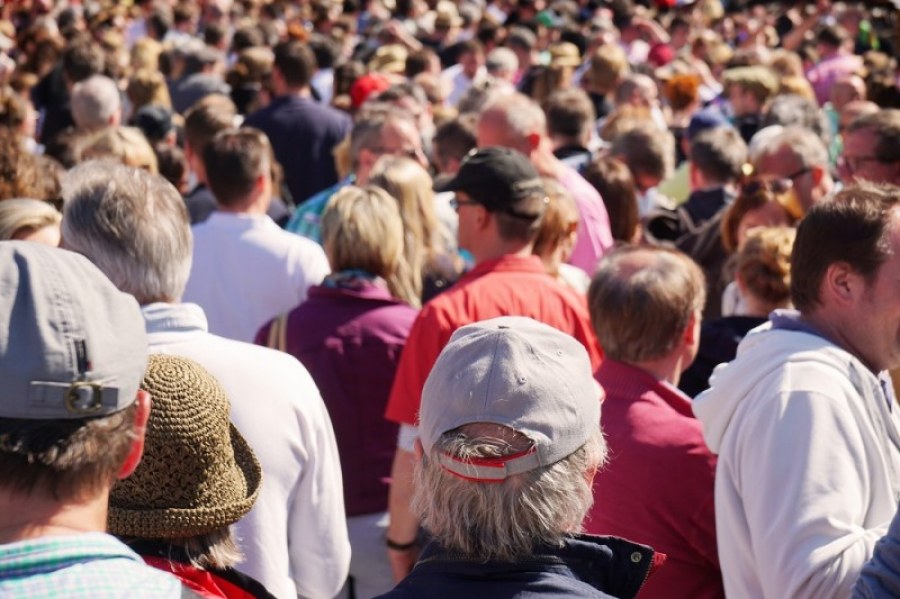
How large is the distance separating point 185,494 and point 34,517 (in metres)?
0.48

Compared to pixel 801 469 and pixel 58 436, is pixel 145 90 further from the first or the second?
pixel 58 436

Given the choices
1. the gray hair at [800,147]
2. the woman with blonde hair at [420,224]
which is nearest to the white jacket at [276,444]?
the woman with blonde hair at [420,224]

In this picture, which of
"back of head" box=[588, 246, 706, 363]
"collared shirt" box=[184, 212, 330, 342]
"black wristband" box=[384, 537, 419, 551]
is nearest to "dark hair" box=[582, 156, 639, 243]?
"collared shirt" box=[184, 212, 330, 342]

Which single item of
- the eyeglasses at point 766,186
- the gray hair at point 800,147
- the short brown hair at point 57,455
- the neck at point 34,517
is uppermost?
the short brown hair at point 57,455

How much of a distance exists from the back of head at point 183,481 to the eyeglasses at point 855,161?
3723mm

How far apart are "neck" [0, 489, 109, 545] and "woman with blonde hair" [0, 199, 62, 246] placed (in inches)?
89.9

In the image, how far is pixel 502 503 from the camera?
198 centimetres

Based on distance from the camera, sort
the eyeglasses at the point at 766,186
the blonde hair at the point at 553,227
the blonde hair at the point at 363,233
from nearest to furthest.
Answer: the blonde hair at the point at 363,233 → the blonde hair at the point at 553,227 → the eyeglasses at the point at 766,186

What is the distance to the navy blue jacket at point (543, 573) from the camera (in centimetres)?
196

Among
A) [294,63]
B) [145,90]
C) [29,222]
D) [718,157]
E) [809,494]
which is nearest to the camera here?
[809,494]

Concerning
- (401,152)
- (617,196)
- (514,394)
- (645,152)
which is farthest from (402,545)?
(645,152)

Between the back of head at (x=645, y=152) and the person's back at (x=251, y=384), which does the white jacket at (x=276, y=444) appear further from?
the back of head at (x=645, y=152)

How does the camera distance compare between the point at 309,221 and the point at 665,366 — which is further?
the point at 309,221

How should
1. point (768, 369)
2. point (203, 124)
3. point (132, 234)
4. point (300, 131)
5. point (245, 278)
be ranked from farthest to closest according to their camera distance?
point (300, 131) → point (203, 124) → point (245, 278) → point (132, 234) → point (768, 369)
